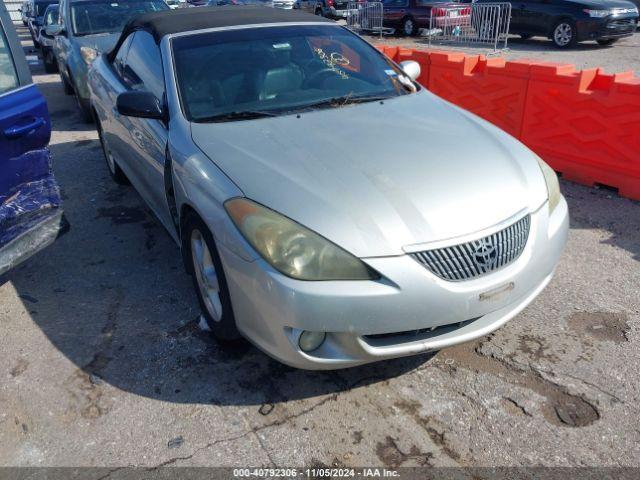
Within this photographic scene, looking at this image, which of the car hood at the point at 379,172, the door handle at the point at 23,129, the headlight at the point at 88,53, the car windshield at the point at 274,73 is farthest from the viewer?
the headlight at the point at 88,53

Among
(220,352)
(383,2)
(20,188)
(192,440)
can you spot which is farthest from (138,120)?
(383,2)

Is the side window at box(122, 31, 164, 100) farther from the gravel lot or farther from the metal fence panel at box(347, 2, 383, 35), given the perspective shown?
the metal fence panel at box(347, 2, 383, 35)

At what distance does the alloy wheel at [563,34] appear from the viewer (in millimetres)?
13578

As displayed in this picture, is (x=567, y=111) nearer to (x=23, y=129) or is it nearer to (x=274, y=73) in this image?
(x=274, y=73)

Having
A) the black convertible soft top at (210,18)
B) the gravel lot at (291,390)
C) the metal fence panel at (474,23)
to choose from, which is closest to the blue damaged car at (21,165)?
the gravel lot at (291,390)

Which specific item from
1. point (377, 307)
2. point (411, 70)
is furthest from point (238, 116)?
point (411, 70)

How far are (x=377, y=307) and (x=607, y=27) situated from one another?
13.6 metres

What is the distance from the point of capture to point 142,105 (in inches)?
128

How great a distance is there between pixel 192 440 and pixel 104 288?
1672mm

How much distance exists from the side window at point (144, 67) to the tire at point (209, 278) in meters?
1.01

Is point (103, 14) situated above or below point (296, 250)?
above

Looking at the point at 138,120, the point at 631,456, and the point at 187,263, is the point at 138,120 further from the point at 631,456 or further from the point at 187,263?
the point at 631,456

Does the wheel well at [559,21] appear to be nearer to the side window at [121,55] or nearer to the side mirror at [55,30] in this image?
the side mirror at [55,30]

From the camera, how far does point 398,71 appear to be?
3992 mm
